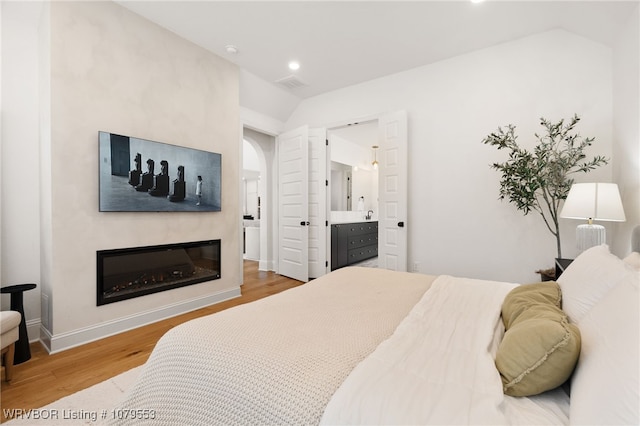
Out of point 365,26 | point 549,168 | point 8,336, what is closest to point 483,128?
point 549,168

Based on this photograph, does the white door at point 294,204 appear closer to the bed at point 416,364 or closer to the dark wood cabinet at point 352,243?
the dark wood cabinet at point 352,243

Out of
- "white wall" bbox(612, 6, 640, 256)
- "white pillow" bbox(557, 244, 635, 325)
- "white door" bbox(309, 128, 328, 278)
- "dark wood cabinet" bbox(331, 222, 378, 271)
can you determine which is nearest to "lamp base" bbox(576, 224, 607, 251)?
"white wall" bbox(612, 6, 640, 256)

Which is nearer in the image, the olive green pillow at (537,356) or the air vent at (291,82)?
the olive green pillow at (537,356)

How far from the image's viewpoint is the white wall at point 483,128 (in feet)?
9.32

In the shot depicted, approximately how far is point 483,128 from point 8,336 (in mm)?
4469

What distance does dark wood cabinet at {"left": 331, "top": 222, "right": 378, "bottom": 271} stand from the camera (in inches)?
201

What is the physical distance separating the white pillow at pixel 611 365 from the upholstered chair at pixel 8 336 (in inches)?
109

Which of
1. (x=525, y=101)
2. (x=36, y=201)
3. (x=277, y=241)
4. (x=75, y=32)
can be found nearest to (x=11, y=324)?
(x=36, y=201)

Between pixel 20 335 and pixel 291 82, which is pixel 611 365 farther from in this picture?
pixel 291 82

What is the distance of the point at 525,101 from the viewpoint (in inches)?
122

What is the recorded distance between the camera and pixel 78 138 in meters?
2.39

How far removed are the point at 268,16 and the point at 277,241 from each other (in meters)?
3.43

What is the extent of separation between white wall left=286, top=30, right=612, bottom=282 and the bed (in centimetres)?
189

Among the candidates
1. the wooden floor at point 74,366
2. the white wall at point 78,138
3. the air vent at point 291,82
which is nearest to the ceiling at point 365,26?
the air vent at point 291,82
